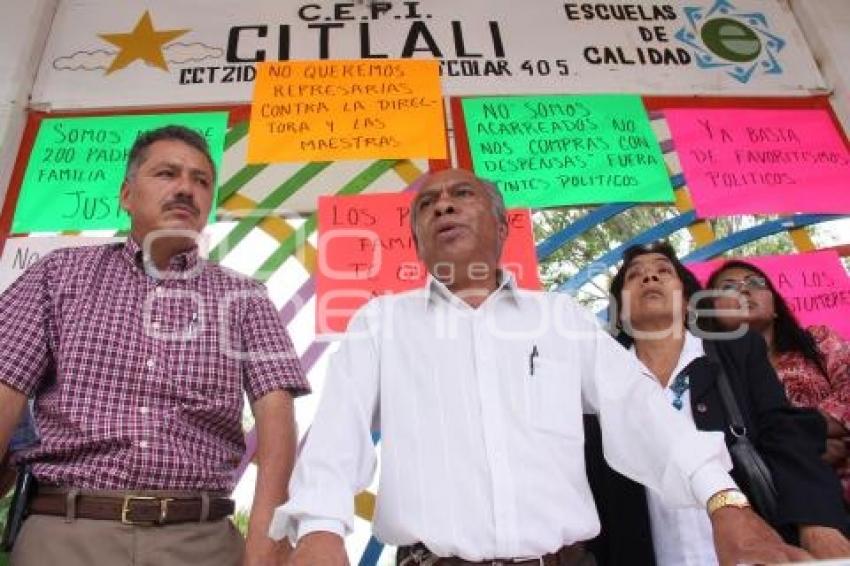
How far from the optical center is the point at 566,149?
206cm

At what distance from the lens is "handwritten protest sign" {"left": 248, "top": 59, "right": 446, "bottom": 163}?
202cm

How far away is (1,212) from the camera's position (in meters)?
1.90

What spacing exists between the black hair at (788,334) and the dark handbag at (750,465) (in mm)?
406

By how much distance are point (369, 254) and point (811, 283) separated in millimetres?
1283

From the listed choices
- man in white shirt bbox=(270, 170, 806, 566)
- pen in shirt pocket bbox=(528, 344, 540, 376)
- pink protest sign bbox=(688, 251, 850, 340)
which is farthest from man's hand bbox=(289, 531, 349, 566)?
pink protest sign bbox=(688, 251, 850, 340)

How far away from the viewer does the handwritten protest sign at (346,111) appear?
6.61 feet

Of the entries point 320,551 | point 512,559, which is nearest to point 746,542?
Result: point 512,559

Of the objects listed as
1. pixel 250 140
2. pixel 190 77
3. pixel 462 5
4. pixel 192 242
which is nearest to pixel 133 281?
pixel 192 242

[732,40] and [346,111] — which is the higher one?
[732,40]

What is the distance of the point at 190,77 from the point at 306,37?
43 centimetres

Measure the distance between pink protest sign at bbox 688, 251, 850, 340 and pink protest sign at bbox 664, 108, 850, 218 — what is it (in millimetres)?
160

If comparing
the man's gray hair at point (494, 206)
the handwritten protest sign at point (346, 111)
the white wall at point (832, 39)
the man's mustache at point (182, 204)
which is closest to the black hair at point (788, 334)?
the man's gray hair at point (494, 206)

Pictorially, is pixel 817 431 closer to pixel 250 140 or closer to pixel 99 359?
pixel 99 359

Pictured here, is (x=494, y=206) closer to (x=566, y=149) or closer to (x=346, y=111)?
(x=566, y=149)
